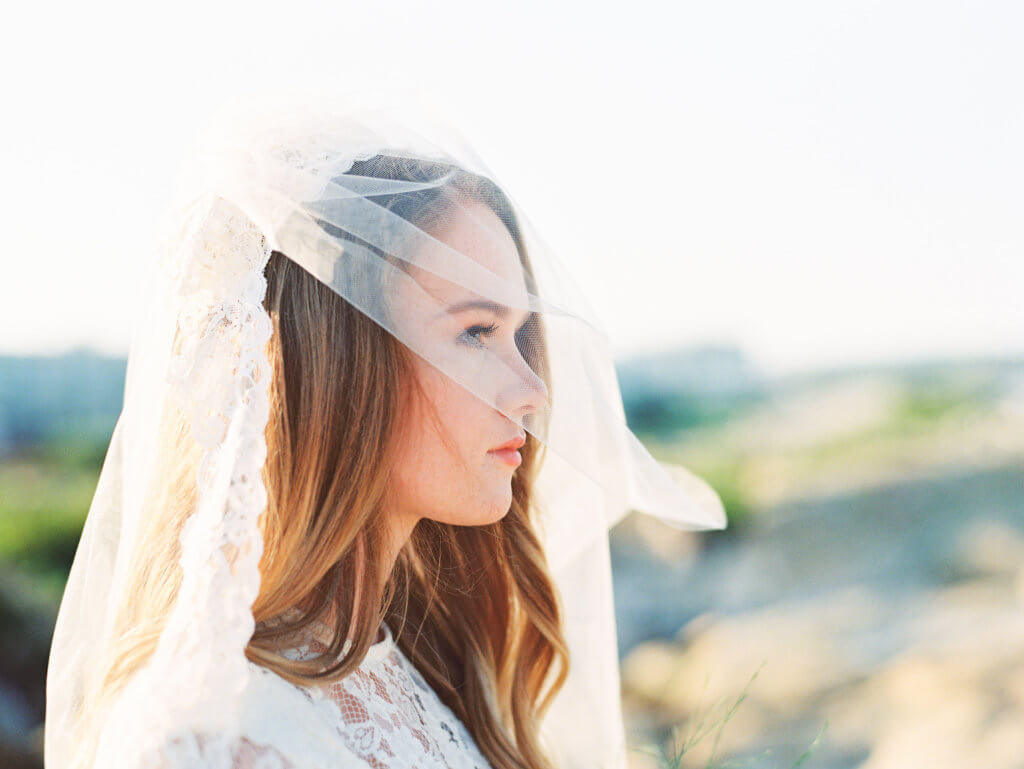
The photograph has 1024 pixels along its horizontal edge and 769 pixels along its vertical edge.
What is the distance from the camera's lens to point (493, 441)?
3.16ft

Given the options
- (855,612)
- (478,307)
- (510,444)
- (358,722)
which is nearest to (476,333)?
(478,307)

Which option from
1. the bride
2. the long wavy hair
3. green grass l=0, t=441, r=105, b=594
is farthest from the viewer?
green grass l=0, t=441, r=105, b=594

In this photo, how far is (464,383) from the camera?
890 millimetres

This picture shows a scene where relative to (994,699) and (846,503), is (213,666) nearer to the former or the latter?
(994,699)

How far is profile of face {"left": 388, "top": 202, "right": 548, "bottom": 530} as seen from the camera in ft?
2.92

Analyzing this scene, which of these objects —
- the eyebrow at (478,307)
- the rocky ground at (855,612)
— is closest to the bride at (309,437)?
the eyebrow at (478,307)

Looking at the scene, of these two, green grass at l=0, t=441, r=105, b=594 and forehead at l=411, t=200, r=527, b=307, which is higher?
forehead at l=411, t=200, r=527, b=307

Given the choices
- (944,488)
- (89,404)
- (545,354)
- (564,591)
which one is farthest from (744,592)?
(545,354)

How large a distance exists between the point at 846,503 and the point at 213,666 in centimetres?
825

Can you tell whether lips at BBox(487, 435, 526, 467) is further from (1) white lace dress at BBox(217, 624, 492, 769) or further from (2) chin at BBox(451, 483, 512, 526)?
(1) white lace dress at BBox(217, 624, 492, 769)

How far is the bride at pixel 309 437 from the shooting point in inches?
29.3

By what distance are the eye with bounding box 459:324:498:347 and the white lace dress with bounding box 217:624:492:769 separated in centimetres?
34

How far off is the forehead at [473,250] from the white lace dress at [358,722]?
0.38 meters

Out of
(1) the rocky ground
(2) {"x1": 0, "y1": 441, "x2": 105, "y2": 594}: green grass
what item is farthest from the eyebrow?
(2) {"x1": 0, "y1": 441, "x2": 105, "y2": 594}: green grass
